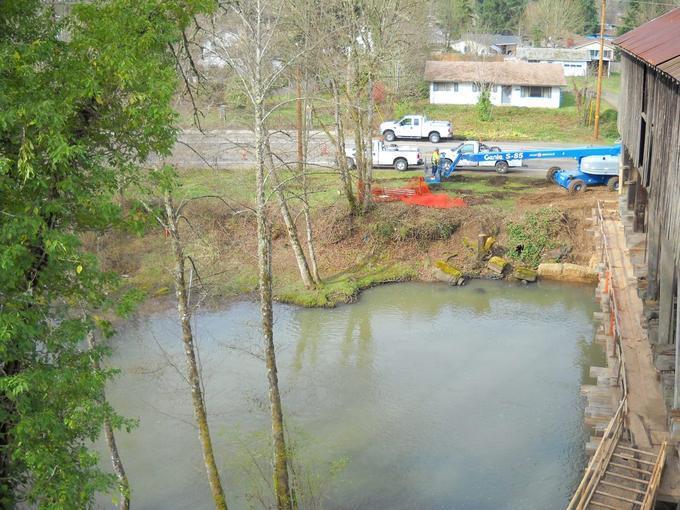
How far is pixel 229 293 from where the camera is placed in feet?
85.3

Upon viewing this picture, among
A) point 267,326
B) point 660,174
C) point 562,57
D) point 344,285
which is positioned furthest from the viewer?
point 562,57

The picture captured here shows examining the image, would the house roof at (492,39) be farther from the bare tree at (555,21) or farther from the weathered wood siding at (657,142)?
the weathered wood siding at (657,142)

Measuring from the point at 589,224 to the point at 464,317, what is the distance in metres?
6.82

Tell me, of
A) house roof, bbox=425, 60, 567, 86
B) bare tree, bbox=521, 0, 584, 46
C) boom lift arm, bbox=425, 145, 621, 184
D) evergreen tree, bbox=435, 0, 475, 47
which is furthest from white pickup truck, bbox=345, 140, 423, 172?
bare tree, bbox=521, 0, 584, 46

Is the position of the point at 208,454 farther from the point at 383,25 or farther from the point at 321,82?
the point at 383,25

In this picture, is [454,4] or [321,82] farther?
[454,4]

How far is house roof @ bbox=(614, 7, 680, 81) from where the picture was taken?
1042cm

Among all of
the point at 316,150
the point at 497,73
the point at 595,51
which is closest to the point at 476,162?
the point at 316,150

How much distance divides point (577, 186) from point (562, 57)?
1303 inches

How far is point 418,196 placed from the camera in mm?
30234

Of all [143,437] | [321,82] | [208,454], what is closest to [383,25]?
→ [321,82]

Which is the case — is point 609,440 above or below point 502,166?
below

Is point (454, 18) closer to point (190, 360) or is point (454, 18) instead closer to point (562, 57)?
point (562, 57)

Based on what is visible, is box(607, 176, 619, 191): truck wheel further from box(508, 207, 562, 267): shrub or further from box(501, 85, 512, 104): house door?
box(501, 85, 512, 104): house door
